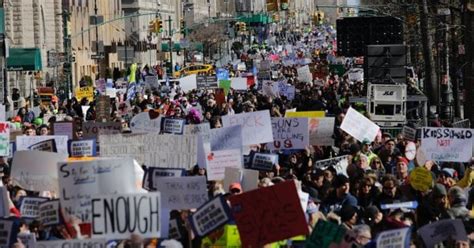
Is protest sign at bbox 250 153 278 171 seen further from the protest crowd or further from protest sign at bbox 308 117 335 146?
protest sign at bbox 308 117 335 146

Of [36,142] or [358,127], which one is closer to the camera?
[36,142]

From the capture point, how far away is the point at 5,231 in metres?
11.6

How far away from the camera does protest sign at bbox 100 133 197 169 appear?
17203mm

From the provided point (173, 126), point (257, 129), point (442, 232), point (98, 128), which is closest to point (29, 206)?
point (442, 232)

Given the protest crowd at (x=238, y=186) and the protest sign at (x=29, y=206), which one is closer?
the protest crowd at (x=238, y=186)

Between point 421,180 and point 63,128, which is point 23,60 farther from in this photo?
point 421,180

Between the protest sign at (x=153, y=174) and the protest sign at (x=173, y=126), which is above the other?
the protest sign at (x=153, y=174)

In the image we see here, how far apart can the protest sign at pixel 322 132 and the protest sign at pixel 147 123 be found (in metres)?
2.28

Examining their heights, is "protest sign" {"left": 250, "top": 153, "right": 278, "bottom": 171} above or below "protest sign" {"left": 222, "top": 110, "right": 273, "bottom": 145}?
below

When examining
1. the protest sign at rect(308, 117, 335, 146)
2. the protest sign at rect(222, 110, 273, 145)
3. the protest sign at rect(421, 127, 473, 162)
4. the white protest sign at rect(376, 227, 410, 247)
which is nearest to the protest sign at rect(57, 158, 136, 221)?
the white protest sign at rect(376, 227, 410, 247)

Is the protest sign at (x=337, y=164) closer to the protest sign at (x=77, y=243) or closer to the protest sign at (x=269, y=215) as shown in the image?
the protest sign at (x=269, y=215)

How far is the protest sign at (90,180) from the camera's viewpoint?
11.9 metres

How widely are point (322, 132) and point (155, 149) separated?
554 cm

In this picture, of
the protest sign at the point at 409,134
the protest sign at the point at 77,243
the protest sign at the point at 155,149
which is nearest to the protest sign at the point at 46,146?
the protest sign at the point at 155,149
